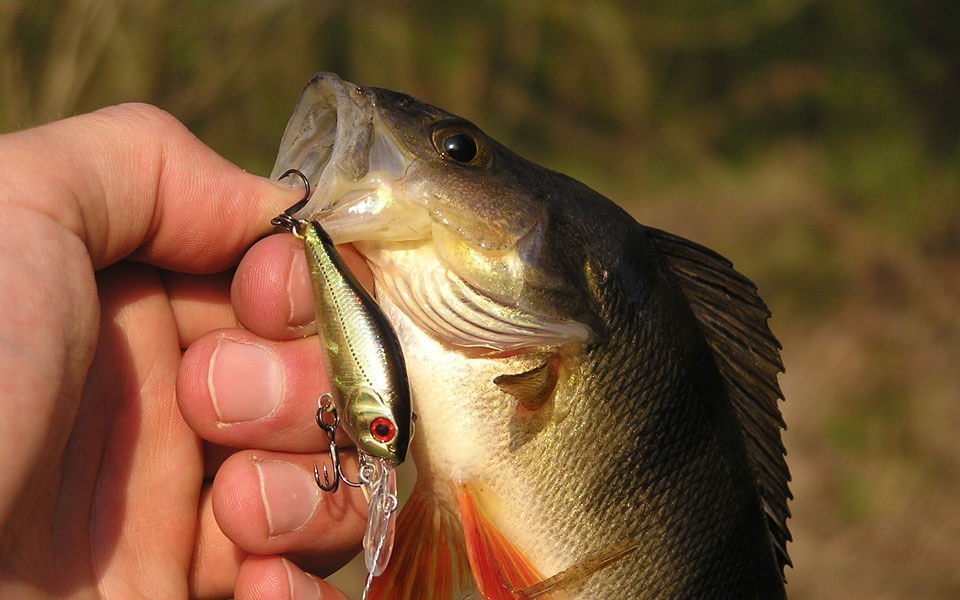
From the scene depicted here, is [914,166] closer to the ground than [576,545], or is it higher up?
higher up

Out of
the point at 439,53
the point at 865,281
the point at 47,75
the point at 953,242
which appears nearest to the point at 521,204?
the point at 47,75

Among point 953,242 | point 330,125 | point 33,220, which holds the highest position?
point 953,242

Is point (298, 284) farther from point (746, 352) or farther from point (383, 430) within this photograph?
point (746, 352)

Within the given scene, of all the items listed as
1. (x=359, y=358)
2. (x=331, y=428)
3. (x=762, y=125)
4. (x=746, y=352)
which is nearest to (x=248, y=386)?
(x=331, y=428)

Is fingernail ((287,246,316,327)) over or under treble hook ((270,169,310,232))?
under

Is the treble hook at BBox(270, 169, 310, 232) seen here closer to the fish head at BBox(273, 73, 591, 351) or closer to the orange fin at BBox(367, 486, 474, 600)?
the fish head at BBox(273, 73, 591, 351)

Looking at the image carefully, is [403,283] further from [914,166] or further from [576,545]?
[914,166]

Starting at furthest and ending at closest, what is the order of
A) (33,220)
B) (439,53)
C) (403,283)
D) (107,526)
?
(439,53) < (107,526) < (403,283) < (33,220)

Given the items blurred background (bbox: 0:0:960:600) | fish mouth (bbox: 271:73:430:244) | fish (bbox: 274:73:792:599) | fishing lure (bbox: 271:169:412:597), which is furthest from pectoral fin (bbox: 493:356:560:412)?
blurred background (bbox: 0:0:960:600)
